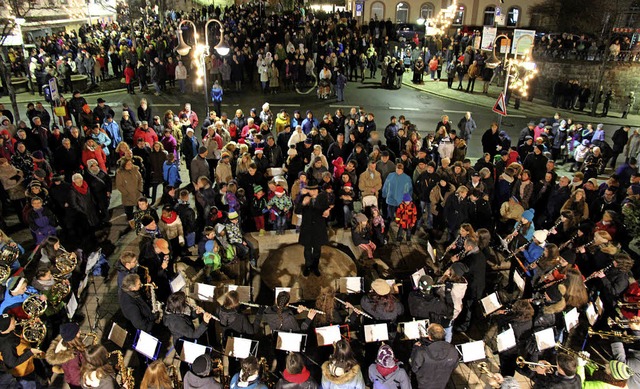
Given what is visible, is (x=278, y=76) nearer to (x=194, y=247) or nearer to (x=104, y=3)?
(x=194, y=247)

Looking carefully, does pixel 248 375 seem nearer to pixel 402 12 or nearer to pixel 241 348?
pixel 241 348

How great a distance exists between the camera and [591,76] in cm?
2645

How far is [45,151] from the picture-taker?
12.8 metres

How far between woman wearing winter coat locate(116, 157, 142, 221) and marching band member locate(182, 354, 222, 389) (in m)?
6.17

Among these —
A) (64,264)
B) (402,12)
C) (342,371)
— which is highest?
(402,12)

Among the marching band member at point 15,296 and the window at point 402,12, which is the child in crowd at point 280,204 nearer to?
the marching band member at point 15,296

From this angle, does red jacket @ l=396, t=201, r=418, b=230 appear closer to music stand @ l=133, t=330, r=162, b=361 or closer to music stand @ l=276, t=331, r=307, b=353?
music stand @ l=276, t=331, r=307, b=353

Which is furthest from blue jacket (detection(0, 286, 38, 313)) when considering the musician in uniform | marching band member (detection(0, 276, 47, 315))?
the musician in uniform

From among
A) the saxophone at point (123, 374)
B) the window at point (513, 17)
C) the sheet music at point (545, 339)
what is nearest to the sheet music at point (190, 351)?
the saxophone at point (123, 374)

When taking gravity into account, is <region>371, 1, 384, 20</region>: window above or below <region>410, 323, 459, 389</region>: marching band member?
above

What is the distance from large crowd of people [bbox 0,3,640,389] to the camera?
18.4 feet

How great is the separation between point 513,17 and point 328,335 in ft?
145

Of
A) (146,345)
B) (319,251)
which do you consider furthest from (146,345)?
(319,251)

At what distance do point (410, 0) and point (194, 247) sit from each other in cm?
4094
